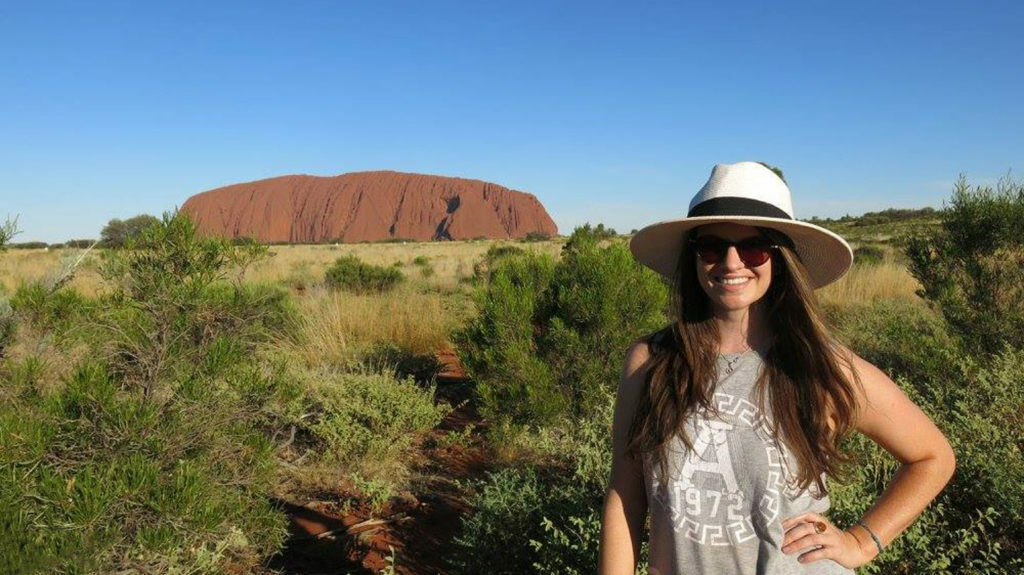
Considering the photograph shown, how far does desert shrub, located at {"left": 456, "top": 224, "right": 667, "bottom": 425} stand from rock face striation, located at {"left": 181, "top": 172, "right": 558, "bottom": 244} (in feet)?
361

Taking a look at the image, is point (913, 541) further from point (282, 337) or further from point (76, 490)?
point (282, 337)

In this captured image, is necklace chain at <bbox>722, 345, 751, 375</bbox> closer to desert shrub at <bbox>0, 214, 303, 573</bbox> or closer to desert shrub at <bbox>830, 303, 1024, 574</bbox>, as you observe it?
desert shrub at <bbox>830, 303, 1024, 574</bbox>

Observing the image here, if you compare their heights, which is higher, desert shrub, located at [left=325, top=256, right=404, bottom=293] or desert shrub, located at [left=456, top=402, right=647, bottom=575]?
desert shrub, located at [left=325, top=256, right=404, bottom=293]

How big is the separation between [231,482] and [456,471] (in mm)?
2232

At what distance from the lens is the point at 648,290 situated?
18.7 ft

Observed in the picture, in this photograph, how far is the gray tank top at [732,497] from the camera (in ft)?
4.59

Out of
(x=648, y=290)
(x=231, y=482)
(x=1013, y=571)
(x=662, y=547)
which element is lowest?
(x=1013, y=571)

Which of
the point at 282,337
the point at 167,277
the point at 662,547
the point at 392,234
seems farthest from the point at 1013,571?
the point at 392,234

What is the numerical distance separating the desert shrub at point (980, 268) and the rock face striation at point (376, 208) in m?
109

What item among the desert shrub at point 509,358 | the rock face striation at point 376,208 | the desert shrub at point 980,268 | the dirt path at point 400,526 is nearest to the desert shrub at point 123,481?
the dirt path at point 400,526

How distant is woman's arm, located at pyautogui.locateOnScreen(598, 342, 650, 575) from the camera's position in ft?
5.21

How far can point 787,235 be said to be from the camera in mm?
1589

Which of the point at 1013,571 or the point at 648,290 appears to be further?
the point at 648,290

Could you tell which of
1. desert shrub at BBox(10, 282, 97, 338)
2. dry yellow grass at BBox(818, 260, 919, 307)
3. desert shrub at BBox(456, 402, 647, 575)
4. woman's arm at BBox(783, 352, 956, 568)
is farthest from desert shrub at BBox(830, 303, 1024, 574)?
dry yellow grass at BBox(818, 260, 919, 307)
